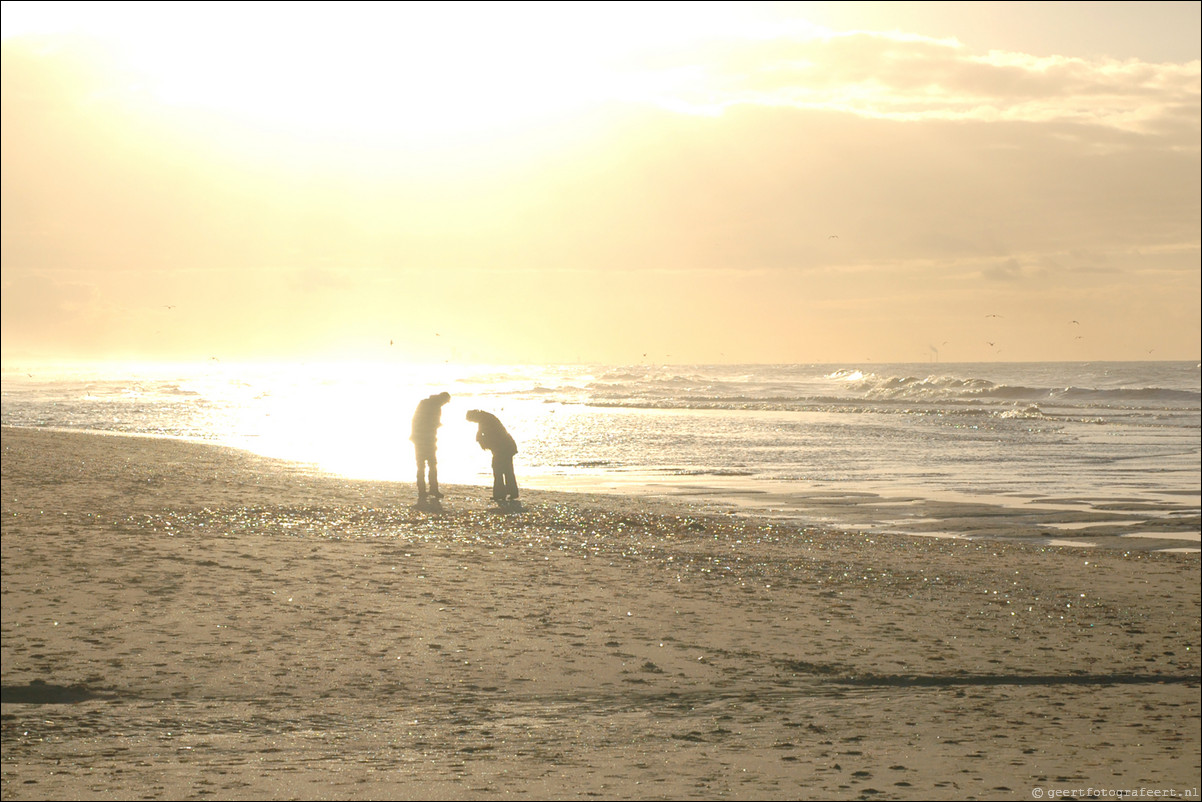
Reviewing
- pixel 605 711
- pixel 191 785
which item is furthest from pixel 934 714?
pixel 191 785

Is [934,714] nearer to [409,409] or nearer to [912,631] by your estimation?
[912,631]

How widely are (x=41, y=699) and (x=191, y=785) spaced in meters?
2.17

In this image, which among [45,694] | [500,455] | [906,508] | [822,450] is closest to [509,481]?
[500,455]

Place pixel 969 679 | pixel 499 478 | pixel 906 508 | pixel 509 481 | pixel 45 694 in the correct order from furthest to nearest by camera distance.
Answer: pixel 906 508, pixel 509 481, pixel 499 478, pixel 969 679, pixel 45 694

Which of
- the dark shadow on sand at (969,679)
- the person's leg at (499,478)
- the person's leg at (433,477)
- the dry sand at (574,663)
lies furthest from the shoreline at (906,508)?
the dark shadow on sand at (969,679)

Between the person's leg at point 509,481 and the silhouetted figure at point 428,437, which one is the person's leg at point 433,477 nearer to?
the silhouetted figure at point 428,437

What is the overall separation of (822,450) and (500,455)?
1606cm

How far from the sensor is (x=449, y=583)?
10703 millimetres

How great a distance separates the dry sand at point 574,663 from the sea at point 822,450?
12.4ft

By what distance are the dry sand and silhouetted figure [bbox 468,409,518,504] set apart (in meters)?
2.81

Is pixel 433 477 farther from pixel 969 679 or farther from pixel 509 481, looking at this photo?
pixel 969 679

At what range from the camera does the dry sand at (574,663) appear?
18.8ft

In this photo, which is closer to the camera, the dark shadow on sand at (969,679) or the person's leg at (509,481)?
the dark shadow on sand at (969,679)

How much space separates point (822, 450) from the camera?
31.2m
